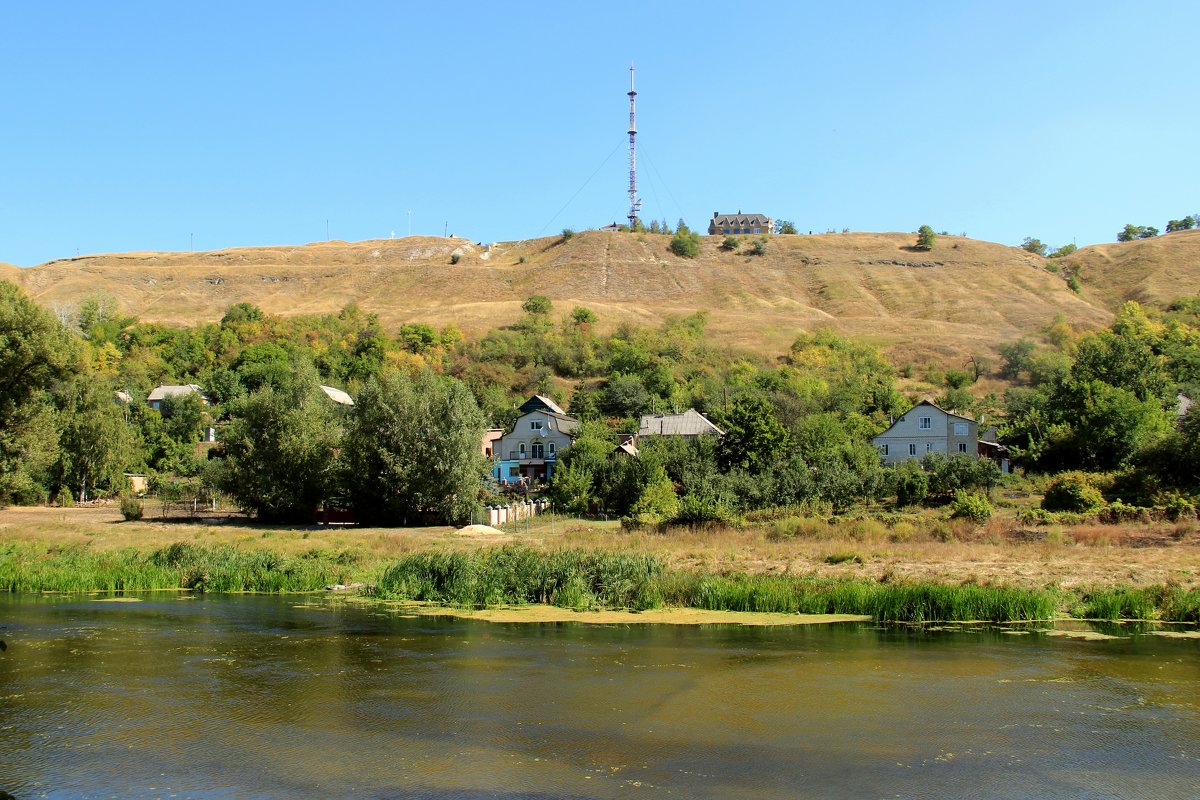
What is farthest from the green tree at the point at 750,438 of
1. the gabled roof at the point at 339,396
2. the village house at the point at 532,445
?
the gabled roof at the point at 339,396

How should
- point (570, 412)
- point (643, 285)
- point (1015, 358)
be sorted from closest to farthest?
point (570, 412), point (1015, 358), point (643, 285)

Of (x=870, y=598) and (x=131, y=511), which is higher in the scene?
(x=131, y=511)

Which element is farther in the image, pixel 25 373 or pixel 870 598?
pixel 25 373

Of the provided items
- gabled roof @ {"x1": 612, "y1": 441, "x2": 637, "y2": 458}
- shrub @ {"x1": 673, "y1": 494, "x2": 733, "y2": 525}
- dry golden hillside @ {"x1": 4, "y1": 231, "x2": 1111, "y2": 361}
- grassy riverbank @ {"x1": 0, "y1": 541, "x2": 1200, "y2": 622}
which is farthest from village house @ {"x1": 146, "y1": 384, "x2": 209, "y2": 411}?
shrub @ {"x1": 673, "y1": 494, "x2": 733, "y2": 525}

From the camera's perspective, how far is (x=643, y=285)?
155500mm

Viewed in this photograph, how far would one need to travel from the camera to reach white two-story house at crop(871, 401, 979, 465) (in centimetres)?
7175

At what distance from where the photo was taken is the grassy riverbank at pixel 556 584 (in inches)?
→ 1040

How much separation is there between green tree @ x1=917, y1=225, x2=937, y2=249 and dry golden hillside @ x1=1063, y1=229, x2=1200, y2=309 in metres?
22.7

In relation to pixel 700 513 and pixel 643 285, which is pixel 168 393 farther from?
pixel 643 285

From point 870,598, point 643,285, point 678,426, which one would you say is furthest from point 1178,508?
point 643,285

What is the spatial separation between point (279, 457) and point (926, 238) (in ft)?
487

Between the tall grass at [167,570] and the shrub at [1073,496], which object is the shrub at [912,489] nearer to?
the shrub at [1073,496]

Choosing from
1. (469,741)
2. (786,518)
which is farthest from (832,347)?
(469,741)

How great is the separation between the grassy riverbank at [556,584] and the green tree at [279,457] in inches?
655
